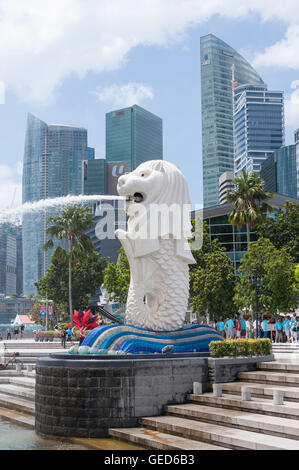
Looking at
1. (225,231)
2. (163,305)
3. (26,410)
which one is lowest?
(26,410)

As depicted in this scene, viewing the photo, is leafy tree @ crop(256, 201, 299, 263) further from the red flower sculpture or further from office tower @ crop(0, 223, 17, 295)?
office tower @ crop(0, 223, 17, 295)

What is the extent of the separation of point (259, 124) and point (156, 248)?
184685 mm

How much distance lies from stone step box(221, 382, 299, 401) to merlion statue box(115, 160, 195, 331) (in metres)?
3.23

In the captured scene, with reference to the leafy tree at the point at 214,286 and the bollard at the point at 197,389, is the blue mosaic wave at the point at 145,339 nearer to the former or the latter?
the bollard at the point at 197,389

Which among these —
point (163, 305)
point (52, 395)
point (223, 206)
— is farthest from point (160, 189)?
point (223, 206)

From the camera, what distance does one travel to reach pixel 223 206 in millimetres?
45656

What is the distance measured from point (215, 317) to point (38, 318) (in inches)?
1854

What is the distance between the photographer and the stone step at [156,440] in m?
8.59

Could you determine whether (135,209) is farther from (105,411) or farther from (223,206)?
(223,206)

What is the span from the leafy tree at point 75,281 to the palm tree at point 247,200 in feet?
68.8

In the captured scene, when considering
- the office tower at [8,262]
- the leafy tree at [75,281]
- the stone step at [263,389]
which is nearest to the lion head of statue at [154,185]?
the stone step at [263,389]

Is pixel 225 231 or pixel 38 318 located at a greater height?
pixel 225 231

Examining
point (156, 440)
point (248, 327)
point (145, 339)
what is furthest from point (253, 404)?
point (248, 327)

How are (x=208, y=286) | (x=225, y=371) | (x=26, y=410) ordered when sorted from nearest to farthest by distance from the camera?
1. (x=225, y=371)
2. (x=26, y=410)
3. (x=208, y=286)
